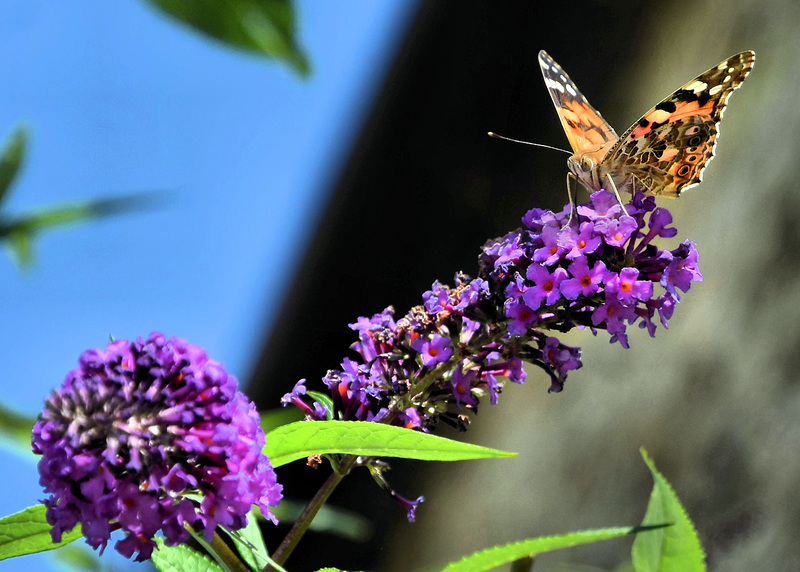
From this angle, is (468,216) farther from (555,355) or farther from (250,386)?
(555,355)

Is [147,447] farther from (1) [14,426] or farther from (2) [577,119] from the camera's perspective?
(2) [577,119]

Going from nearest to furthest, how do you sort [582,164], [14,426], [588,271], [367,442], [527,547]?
[527,547]
[367,442]
[588,271]
[14,426]
[582,164]

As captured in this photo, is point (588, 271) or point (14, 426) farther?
point (14, 426)

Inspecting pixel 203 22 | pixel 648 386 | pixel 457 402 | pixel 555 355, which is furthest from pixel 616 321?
pixel 648 386

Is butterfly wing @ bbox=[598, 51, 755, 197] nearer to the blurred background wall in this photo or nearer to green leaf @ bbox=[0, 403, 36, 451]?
green leaf @ bbox=[0, 403, 36, 451]

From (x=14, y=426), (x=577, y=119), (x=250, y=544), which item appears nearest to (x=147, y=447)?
(x=250, y=544)

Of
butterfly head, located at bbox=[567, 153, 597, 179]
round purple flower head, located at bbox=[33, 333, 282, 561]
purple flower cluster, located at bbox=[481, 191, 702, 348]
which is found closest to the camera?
round purple flower head, located at bbox=[33, 333, 282, 561]

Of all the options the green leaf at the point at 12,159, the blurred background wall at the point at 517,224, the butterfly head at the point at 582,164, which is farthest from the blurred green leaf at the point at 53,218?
the blurred background wall at the point at 517,224

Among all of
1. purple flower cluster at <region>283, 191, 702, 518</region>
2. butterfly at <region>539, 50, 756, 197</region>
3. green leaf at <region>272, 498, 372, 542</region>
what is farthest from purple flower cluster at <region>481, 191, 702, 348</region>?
green leaf at <region>272, 498, 372, 542</region>
